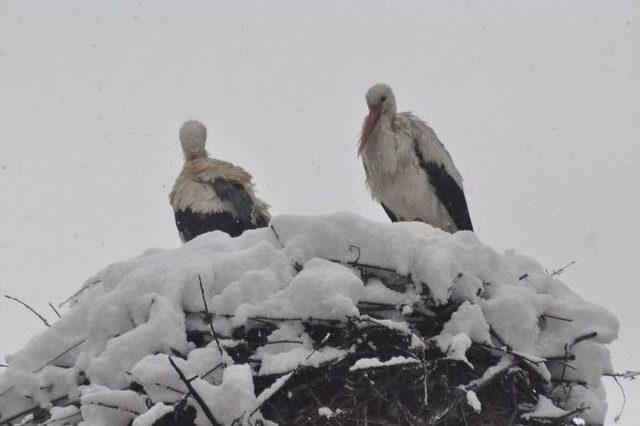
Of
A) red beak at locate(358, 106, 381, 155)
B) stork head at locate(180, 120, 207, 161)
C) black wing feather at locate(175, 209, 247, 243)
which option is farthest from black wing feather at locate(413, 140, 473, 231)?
stork head at locate(180, 120, 207, 161)

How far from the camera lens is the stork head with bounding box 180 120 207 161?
5.62 metres

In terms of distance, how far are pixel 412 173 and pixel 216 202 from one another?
1074 millimetres

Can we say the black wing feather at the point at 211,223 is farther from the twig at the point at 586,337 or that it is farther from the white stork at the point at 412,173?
the twig at the point at 586,337

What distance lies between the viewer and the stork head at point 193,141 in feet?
18.4

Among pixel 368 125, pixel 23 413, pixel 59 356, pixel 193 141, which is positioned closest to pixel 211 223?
pixel 193 141

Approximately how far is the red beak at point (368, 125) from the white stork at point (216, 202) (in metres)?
0.73

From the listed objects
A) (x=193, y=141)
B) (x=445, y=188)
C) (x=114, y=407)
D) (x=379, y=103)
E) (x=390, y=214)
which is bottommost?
(x=390, y=214)

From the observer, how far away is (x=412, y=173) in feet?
17.1

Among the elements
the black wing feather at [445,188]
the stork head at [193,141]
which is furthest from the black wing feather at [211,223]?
the black wing feather at [445,188]

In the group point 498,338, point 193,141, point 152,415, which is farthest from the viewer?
point 193,141

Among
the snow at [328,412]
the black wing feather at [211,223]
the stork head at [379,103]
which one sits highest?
the stork head at [379,103]

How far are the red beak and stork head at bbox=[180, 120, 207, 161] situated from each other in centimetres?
92

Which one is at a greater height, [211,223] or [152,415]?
[152,415]

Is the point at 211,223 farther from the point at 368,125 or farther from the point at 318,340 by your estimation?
the point at 318,340
